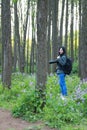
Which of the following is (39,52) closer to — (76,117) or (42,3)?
(42,3)

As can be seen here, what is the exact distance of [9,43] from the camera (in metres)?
11.5

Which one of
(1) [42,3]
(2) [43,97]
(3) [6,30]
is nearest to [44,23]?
(1) [42,3]

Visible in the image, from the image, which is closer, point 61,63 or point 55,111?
point 55,111

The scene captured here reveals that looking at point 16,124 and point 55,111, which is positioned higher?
point 55,111

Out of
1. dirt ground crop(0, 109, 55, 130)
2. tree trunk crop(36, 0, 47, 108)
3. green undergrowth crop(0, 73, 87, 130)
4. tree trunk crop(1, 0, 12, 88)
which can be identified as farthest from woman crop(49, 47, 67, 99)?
dirt ground crop(0, 109, 55, 130)

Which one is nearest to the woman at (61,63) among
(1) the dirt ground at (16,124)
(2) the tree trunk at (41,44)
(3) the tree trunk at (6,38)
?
(3) the tree trunk at (6,38)

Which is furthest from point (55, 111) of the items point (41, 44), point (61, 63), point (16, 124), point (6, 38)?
point (6, 38)

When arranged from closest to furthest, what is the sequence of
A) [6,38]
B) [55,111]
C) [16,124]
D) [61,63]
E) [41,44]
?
[16,124]
[55,111]
[41,44]
[61,63]
[6,38]

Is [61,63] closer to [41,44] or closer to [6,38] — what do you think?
[6,38]

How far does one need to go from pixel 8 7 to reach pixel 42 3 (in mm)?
3851

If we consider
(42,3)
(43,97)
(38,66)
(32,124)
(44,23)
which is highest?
(42,3)

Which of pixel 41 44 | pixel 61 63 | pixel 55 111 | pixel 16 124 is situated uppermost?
pixel 41 44

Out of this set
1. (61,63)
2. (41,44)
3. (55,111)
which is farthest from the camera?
(61,63)

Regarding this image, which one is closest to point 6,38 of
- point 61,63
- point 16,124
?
point 61,63
